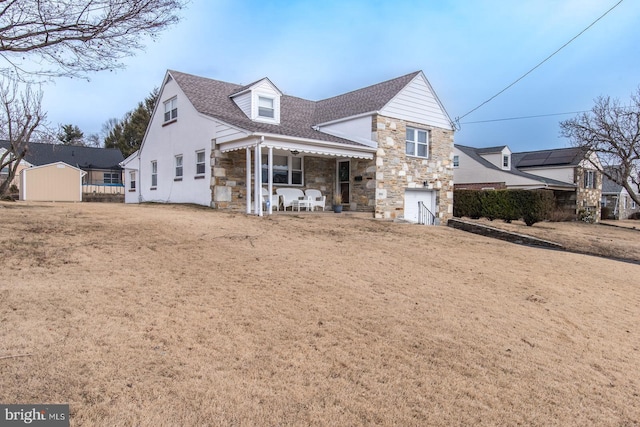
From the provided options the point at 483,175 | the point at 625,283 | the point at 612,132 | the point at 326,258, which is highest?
the point at 612,132

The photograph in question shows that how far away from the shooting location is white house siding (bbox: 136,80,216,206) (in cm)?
1653

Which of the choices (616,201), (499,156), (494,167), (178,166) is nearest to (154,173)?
(178,166)

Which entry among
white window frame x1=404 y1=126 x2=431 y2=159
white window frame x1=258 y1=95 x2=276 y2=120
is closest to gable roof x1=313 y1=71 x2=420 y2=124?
white window frame x1=404 y1=126 x2=431 y2=159

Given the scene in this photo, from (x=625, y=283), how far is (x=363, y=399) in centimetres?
833

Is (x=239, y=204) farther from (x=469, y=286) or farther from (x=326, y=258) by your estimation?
(x=469, y=286)

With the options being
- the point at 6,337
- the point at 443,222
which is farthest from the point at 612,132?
the point at 6,337

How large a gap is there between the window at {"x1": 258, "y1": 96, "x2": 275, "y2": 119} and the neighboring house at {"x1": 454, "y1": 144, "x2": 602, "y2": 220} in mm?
20249

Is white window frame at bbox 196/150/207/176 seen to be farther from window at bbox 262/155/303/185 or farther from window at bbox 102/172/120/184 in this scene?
window at bbox 102/172/120/184

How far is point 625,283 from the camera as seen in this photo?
9.05 m

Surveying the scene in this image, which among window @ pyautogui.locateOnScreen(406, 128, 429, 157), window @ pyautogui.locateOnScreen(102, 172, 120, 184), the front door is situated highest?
window @ pyautogui.locateOnScreen(406, 128, 429, 157)

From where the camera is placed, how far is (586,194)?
35.6 metres

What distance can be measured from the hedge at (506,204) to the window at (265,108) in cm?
1261

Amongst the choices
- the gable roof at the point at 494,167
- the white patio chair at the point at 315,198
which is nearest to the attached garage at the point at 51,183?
the white patio chair at the point at 315,198

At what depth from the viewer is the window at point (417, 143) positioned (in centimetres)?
1919
